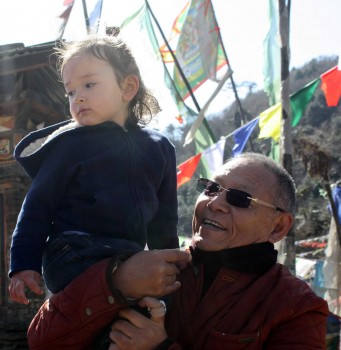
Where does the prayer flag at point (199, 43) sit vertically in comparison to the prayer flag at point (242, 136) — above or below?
above

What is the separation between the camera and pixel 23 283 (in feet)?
6.33

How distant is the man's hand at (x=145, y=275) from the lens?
1.83m

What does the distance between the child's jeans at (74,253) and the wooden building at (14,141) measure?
6403mm

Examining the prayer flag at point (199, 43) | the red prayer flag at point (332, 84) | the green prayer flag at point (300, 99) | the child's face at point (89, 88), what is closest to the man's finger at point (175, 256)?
the child's face at point (89, 88)

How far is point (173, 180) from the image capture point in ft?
7.84

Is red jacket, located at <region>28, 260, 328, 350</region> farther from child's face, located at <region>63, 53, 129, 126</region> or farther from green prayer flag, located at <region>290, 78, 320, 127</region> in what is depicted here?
green prayer flag, located at <region>290, 78, 320, 127</region>

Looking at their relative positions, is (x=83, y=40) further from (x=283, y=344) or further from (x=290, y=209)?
(x=283, y=344)

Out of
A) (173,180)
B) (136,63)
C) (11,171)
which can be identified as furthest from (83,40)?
(11,171)

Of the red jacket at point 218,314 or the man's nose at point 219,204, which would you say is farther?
the man's nose at point 219,204

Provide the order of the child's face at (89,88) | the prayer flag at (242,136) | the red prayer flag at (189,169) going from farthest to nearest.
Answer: the red prayer flag at (189,169), the prayer flag at (242,136), the child's face at (89,88)

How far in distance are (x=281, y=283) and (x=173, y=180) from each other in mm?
669

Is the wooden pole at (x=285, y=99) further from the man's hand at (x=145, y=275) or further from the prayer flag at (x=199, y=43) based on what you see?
the man's hand at (x=145, y=275)

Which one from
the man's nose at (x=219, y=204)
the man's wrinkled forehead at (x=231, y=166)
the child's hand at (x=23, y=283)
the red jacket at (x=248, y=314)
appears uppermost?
the man's wrinkled forehead at (x=231, y=166)

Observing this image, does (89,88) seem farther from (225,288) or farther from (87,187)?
(225,288)
